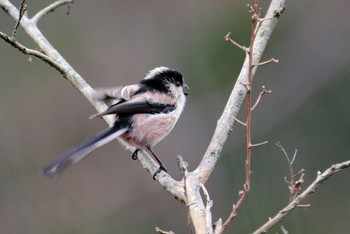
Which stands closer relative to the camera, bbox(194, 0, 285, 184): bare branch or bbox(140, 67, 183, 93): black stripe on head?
bbox(194, 0, 285, 184): bare branch

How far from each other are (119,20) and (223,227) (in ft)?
23.2

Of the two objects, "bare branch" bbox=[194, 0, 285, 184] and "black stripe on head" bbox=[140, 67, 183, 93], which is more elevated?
"black stripe on head" bbox=[140, 67, 183, 93]

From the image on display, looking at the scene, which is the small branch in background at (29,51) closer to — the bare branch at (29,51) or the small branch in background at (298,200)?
the bare branch at (29,51)

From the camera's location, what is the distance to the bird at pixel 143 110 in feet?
12.2

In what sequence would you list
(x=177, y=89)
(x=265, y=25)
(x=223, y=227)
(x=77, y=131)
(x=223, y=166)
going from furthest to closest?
(x=77, y=131)
(x=223, y=166)
(x=177, y=89)
(x=265, y=25)
(x=223, y=227)

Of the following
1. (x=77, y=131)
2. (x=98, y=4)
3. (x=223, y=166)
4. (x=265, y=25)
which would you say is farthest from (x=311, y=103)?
(x=265, y=25)

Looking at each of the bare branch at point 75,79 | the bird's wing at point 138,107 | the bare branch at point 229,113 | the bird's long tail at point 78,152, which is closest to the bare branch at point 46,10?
the bare branch at point 75,79

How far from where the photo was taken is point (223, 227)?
7.89 ft

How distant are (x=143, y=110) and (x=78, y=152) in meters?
0.86

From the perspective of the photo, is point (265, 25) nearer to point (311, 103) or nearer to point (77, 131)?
point (311, 103)

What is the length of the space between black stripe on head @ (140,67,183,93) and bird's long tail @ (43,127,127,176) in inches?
22.6

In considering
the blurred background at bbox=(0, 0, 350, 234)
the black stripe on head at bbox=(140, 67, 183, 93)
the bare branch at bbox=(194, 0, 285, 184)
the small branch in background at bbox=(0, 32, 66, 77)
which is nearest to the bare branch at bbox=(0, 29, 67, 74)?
the small branch in background at bbox=(0, 32, 66, 77)

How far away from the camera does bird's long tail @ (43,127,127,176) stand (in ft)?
9.50

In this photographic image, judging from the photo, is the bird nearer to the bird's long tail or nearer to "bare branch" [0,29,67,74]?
the bird's long tail
